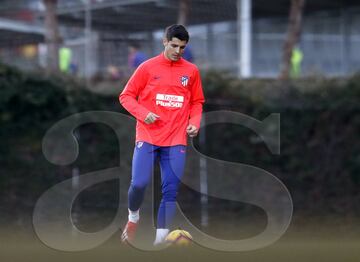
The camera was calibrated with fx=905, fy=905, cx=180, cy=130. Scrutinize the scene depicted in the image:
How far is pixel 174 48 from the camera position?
908cm

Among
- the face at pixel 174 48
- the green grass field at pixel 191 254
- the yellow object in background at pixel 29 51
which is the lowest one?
the green grass field at pixel 191 254

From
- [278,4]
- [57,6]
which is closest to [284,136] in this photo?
[57,6]

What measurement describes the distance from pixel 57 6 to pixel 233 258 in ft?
43.6

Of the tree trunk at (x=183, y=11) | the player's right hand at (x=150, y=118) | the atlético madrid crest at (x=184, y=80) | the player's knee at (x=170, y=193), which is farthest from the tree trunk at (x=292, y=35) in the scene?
the player's right hand at (x=150, y=118)

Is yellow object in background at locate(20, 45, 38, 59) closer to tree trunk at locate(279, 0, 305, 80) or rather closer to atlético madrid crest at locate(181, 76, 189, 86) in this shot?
tree trunk at locate(279, 0, 305, 80)

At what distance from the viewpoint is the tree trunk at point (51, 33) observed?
17323mm

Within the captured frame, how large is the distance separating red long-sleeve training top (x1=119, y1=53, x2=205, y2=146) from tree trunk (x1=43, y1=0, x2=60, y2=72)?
7733mm

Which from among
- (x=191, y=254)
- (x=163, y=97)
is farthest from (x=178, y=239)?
(x=163, y=97)

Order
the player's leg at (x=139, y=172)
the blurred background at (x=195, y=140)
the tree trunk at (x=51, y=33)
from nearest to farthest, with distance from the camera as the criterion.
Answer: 1. the player's leg at (x=139, y=172)
2. the blurred background at (x=195, y=140)
3. the tree trunk at (x=51, y=33)

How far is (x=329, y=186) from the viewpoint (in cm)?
1597

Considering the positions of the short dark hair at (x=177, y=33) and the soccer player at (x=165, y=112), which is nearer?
the short dark hair at (x=177, y=33)

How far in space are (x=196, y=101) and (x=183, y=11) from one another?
30.0 ft

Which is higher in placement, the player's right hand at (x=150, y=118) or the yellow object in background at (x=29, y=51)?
the yellow object in background at (x=29, y=51)

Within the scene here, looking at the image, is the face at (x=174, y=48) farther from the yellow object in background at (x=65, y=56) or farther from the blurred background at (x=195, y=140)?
the yellow object in background at (x=65, y=56)
